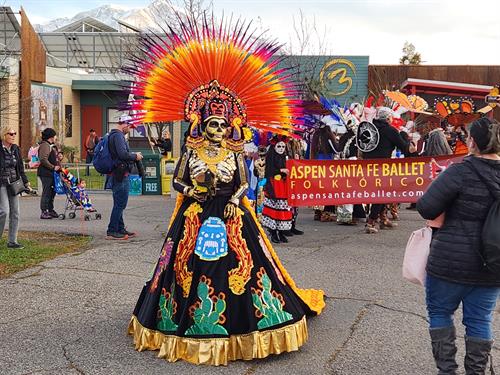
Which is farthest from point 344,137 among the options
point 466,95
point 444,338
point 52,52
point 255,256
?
point 52,52

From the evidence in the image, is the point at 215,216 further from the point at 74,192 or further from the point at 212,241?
the point at 74,192

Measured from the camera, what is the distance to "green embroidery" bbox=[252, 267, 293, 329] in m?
4.29

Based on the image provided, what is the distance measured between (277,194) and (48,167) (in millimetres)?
5055

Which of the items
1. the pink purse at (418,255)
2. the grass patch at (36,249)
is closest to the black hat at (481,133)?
the pink purse at (418,255)

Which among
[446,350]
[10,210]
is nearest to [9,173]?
[10,210]

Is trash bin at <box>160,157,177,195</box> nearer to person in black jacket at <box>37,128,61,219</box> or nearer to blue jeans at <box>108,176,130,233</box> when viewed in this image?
person in black jacket at <box>37,128,61,219</box>

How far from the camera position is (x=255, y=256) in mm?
4492

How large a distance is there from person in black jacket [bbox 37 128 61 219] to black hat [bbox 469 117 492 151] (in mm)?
9120

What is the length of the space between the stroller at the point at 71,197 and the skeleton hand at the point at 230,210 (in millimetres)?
7498

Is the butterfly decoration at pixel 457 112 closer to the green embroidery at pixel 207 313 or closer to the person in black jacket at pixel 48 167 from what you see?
the person in black jacket at pixel 48 167

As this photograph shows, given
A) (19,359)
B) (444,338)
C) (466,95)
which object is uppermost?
(466,95)

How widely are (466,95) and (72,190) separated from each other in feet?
53.5

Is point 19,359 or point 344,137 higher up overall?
point 344,137

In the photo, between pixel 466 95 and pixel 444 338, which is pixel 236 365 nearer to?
pixel 444 338
